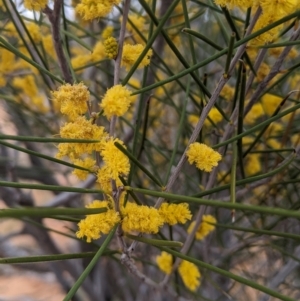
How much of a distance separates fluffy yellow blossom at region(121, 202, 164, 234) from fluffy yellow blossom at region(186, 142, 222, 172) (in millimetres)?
46

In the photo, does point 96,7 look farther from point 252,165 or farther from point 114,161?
point 252,165

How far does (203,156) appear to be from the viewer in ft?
1.03

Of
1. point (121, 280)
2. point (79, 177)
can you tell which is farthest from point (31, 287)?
point (79, 177)

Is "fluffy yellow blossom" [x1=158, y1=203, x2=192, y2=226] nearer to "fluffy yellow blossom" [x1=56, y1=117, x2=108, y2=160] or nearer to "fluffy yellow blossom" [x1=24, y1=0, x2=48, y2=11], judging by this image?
"fluffy yellow blossom" [x1=56, y1=117, x2=108, y2=160]

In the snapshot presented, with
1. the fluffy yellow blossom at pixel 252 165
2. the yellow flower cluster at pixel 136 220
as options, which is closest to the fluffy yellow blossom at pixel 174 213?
the yellow flower cluster at pixel 136 220

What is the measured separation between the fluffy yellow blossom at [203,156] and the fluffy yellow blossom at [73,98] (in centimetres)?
8

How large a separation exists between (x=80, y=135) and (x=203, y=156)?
0.09m

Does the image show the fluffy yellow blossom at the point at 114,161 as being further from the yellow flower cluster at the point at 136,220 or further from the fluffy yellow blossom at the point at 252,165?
the fluffy yellow blossom at the point at 252,165

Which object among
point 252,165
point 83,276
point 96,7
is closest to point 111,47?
point 96,7

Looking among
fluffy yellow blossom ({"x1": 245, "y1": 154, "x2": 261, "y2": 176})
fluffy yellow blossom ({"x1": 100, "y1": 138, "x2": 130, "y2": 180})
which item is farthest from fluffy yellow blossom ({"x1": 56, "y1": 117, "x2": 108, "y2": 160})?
fluffy yellow blossom ({"x1": 245, "y1": 154, "x2": 261, "y2": 176})

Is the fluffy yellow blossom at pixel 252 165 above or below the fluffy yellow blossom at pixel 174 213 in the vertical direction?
below

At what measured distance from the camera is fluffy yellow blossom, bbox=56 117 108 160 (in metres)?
0.29

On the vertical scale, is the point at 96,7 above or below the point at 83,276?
above

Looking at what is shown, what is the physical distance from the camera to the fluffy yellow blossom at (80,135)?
0.29 m
